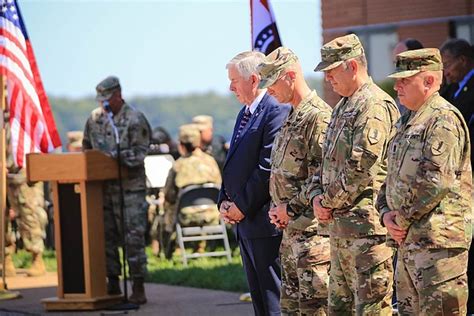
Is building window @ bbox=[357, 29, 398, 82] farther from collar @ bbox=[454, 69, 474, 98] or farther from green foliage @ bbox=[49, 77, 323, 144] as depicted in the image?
green foliage @ bbox=[49, 77, 323, 144]

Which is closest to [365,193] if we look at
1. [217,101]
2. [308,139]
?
[308,139]

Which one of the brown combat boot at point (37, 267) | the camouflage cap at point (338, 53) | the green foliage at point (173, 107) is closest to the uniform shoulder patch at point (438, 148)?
the camouflage cap at point (338, 53)

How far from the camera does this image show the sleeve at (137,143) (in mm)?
11867

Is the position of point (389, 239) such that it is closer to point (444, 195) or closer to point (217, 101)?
point (444, 195)

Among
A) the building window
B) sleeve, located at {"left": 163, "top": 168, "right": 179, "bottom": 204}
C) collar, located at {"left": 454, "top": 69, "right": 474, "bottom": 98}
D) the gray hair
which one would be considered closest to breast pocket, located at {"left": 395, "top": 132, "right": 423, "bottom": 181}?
the gray hair

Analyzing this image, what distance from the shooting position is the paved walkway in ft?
38.2

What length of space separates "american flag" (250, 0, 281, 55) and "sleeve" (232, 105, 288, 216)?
3444mm

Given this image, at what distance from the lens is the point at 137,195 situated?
39.9 feet

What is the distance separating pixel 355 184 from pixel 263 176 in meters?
1.39

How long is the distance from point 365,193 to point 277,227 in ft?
3.03

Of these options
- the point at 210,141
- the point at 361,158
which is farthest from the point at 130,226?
the point at 210,141

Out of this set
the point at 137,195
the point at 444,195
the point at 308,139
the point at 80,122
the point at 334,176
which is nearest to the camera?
the point at 444,195

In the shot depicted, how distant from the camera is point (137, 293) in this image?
12.3m

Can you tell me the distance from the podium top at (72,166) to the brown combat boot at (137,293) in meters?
1.13
